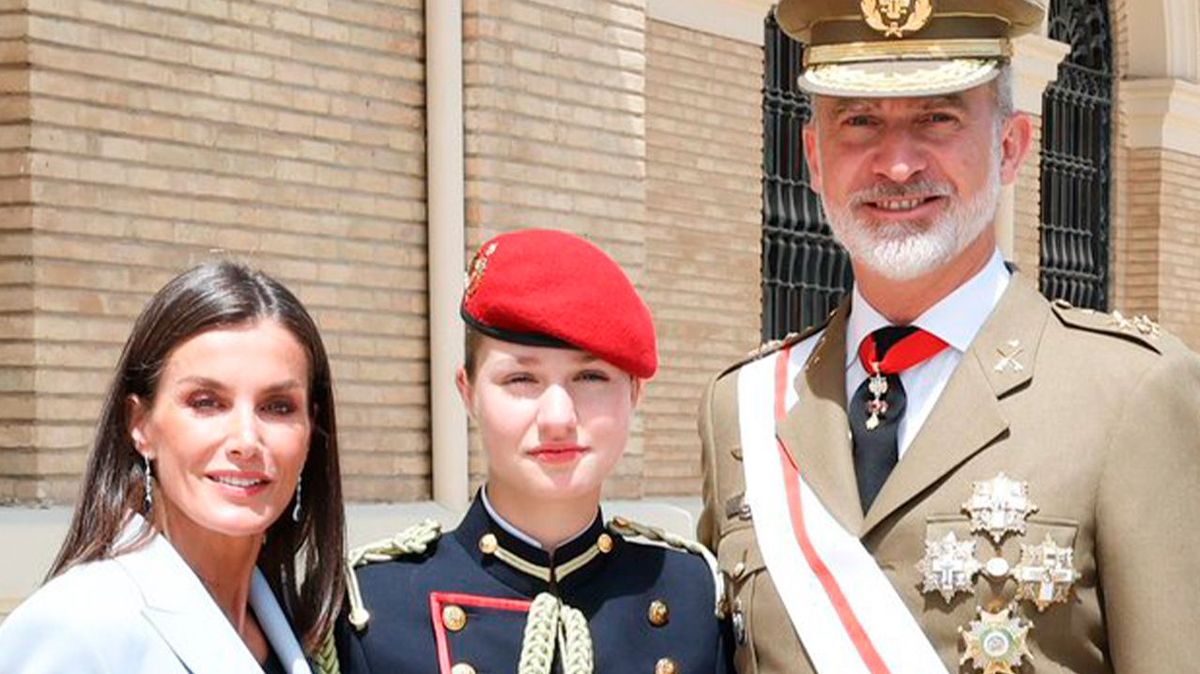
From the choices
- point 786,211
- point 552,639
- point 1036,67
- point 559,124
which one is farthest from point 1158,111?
point 552,639

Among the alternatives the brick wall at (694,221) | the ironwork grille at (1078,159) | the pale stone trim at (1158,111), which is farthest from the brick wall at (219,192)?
the pale stone trim at (1158,111)

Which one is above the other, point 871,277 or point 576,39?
point 576,39

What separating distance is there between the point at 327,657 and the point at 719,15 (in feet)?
23.8

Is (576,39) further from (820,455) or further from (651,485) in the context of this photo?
(820,455)

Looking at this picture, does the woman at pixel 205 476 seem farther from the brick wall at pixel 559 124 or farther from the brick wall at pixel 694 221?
the brick wall at pixel 694 221

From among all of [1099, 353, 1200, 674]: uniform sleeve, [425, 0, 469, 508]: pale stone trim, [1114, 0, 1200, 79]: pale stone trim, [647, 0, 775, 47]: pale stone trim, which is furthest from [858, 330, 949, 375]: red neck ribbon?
[1114, 0, 1200, 79]: pale stone trim

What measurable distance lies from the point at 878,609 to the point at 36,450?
3382 millimetres

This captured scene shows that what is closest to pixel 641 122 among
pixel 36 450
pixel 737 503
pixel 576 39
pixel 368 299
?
pixel 576 39

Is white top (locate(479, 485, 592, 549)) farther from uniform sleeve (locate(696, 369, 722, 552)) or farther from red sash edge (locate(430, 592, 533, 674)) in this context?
uniform sleeve (locate(696, 369, 722, 552))

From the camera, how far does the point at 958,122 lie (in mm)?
3191

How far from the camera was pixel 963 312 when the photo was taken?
3.21m

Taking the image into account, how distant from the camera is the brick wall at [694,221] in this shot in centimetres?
973

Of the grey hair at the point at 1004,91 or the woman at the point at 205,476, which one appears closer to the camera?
the woman at the point at 205,476

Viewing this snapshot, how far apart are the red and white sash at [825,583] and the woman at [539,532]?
0.58ft
